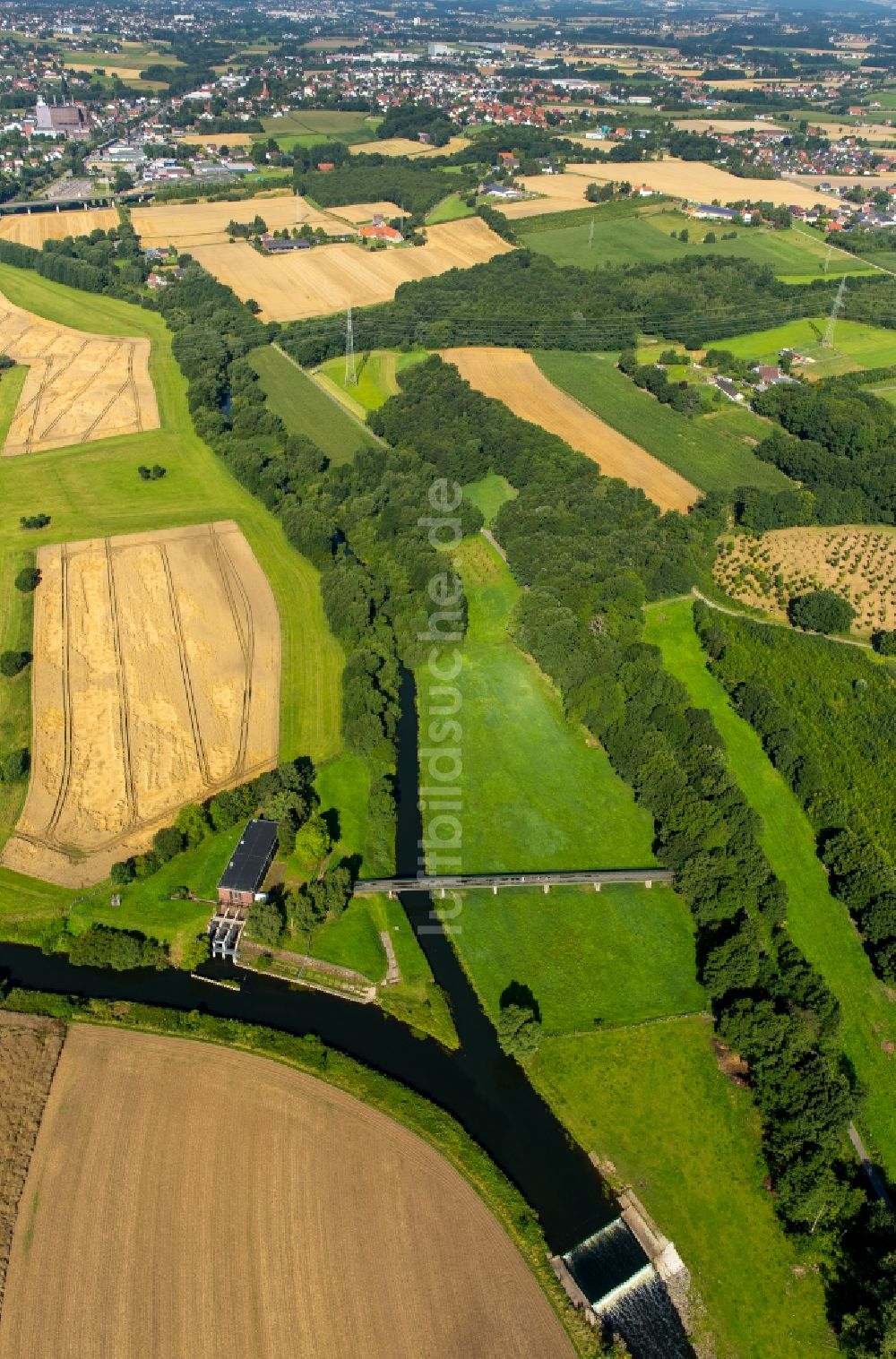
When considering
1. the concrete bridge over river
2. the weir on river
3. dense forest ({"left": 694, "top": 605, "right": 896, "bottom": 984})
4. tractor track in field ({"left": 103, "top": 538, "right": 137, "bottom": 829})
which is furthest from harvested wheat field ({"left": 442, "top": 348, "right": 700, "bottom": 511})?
the weir on river

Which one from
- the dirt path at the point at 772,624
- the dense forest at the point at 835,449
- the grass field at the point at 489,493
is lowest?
the dirt path at the point at 772,624

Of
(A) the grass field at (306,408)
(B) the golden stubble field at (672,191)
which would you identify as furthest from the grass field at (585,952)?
(B) the golden stubble field at (672,191)

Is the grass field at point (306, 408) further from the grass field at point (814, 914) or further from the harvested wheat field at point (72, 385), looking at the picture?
the grass field at point (814, 914)

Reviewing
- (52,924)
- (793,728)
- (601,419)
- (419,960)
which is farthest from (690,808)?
(601,419)

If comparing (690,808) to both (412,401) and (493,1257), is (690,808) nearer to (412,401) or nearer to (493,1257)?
(493,1257)

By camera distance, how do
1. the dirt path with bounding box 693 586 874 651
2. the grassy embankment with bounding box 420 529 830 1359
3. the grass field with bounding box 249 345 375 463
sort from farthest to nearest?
the grass field with bounding box 249 345 375 463
the dirt path with bounding box 693 586 874 651
the grassy embankment with bounding box 420 529 830 1359

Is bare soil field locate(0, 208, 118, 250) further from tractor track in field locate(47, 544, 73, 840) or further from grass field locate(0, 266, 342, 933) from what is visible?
tractor track in field locate(47, 544, 73, 840)

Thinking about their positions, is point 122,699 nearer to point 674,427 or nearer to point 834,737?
point 834,737
